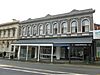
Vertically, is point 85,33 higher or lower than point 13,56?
higher

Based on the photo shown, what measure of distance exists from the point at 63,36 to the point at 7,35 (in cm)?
1823

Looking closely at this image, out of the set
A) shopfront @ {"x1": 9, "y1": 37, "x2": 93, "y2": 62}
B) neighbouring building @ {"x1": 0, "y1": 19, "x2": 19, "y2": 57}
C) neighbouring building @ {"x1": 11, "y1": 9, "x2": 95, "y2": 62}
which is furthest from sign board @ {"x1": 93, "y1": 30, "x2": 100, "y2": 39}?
neighbouring building @ {"x1": 0, "y1": 19, "x2": 19, "y2": 57}

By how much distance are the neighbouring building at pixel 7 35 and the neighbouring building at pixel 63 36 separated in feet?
12.9

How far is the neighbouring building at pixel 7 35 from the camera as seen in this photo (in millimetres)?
44000

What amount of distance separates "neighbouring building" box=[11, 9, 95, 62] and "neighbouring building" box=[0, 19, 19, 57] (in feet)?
12.9

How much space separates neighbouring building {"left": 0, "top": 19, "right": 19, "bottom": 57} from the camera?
44.0 meters

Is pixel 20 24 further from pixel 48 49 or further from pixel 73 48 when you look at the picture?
pixel 73 48

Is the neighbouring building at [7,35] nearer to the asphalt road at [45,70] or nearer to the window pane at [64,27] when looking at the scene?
the window pane at [64,27]

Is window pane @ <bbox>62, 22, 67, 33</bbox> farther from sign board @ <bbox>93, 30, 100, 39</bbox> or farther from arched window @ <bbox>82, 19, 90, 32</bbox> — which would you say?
sign board @ <bbox>93, 30, 100, 39</bbox>

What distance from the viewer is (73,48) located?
106 ft

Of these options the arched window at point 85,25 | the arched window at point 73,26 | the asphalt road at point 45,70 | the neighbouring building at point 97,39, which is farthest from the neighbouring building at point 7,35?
the asphalt road at point 45,70

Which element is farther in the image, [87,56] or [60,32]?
[60,32]

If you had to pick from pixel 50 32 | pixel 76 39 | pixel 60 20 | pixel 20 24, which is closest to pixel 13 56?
pixel 20 24

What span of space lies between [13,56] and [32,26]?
7839mm
